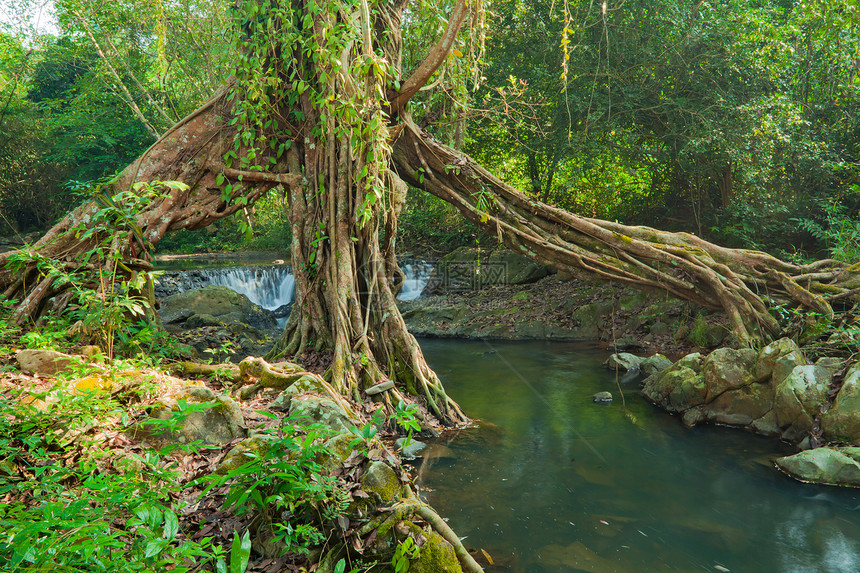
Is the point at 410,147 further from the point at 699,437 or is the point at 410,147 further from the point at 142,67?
the point at 142,67

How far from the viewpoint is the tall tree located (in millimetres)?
5137

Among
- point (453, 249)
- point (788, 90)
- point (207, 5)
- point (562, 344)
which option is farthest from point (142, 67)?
point (788, 90)

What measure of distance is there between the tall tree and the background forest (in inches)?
27.8

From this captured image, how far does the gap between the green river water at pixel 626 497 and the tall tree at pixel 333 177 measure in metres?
1.04

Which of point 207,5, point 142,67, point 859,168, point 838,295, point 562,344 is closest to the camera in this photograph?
point 838,295

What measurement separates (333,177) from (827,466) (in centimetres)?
538

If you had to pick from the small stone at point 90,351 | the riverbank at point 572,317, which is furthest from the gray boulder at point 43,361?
the riverbank at point 572,317

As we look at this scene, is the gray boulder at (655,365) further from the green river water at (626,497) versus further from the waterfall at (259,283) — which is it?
the waterfall at (259,283)

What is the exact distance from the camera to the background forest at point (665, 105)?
29.7 feet

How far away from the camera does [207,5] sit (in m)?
10.9

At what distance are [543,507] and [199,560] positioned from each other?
2803 mm

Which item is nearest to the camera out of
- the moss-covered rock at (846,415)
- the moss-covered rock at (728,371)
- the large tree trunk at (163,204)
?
the moss-covered rock at (846,415)

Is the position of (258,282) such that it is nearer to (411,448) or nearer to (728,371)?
(411,448)

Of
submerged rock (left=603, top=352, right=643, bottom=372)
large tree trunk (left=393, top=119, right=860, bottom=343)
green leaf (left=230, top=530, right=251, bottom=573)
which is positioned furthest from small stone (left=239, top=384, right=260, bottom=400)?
submerged rock (left=603, top=352, right=643, bottom=372)
